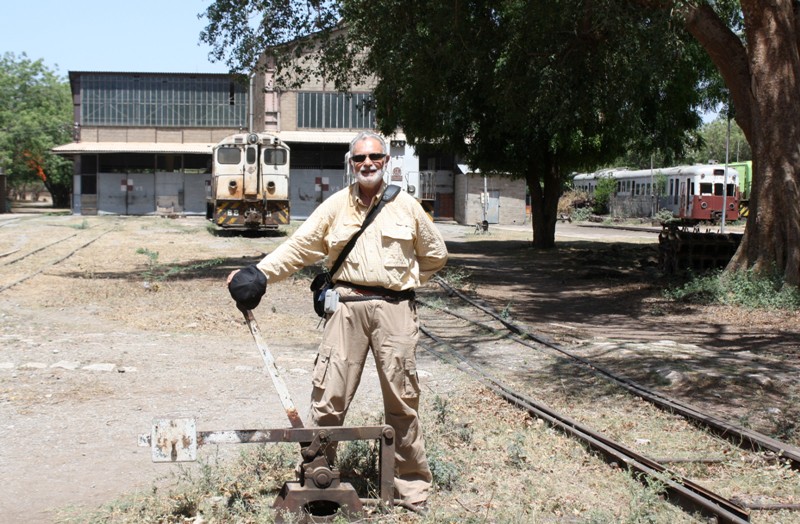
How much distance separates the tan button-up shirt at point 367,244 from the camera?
4.83 m

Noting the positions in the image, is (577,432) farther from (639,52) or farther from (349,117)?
(349,117)

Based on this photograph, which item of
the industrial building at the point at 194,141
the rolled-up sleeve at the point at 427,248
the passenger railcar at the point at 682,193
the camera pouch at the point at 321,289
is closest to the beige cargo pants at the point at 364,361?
the camera pouch at the point at 321,289

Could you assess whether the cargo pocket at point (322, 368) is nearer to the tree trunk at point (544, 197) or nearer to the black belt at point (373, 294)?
the black belt at point (373, 294)

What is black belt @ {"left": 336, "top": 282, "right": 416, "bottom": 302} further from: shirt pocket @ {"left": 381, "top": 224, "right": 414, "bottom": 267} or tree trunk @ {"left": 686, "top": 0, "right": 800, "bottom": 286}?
tree trunk @ {"left": 686, "top": 0, "right": 800, "bottom": 286}

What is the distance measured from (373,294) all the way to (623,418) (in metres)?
3.25

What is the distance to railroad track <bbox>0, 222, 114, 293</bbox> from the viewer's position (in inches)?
695

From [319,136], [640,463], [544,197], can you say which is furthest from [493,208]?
[640,463]

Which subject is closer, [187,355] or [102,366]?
[102,366]

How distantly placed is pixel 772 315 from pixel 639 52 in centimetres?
488

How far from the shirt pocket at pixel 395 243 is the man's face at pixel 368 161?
0.86 ft

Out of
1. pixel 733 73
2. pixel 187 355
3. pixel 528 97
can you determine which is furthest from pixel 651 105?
pixel 187 355

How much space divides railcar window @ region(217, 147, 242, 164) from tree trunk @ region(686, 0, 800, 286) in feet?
63.0

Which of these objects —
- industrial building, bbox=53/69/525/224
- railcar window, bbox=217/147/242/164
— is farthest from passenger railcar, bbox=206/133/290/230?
industrial building, bbox=53/69/525/224

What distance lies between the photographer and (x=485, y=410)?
732 centimetres
